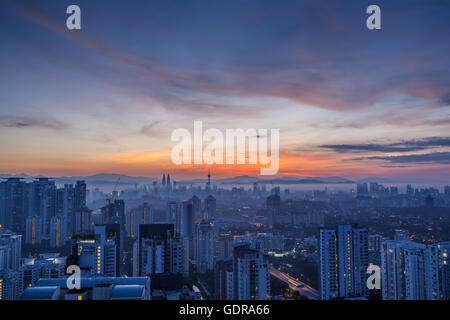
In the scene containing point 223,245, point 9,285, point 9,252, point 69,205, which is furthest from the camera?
point 69,205

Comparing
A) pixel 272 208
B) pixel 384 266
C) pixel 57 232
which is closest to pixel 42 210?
pixel 57 232

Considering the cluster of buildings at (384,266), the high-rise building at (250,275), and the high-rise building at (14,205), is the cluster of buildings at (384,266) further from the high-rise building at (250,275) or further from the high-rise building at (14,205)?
the high-rise building at (14,205)

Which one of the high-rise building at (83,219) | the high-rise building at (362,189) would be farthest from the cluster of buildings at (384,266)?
the high-rise building at (83,219)

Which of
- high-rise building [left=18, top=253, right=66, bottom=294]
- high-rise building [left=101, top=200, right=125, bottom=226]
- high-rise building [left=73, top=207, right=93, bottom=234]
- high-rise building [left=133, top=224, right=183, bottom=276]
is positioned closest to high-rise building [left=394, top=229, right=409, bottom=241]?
high-rise building [left=133, top=224, right=183, bottom=276]

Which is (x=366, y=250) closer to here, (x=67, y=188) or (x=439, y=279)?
(x=439, y=279)

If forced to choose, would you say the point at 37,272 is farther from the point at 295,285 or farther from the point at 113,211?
the point at 295,285
